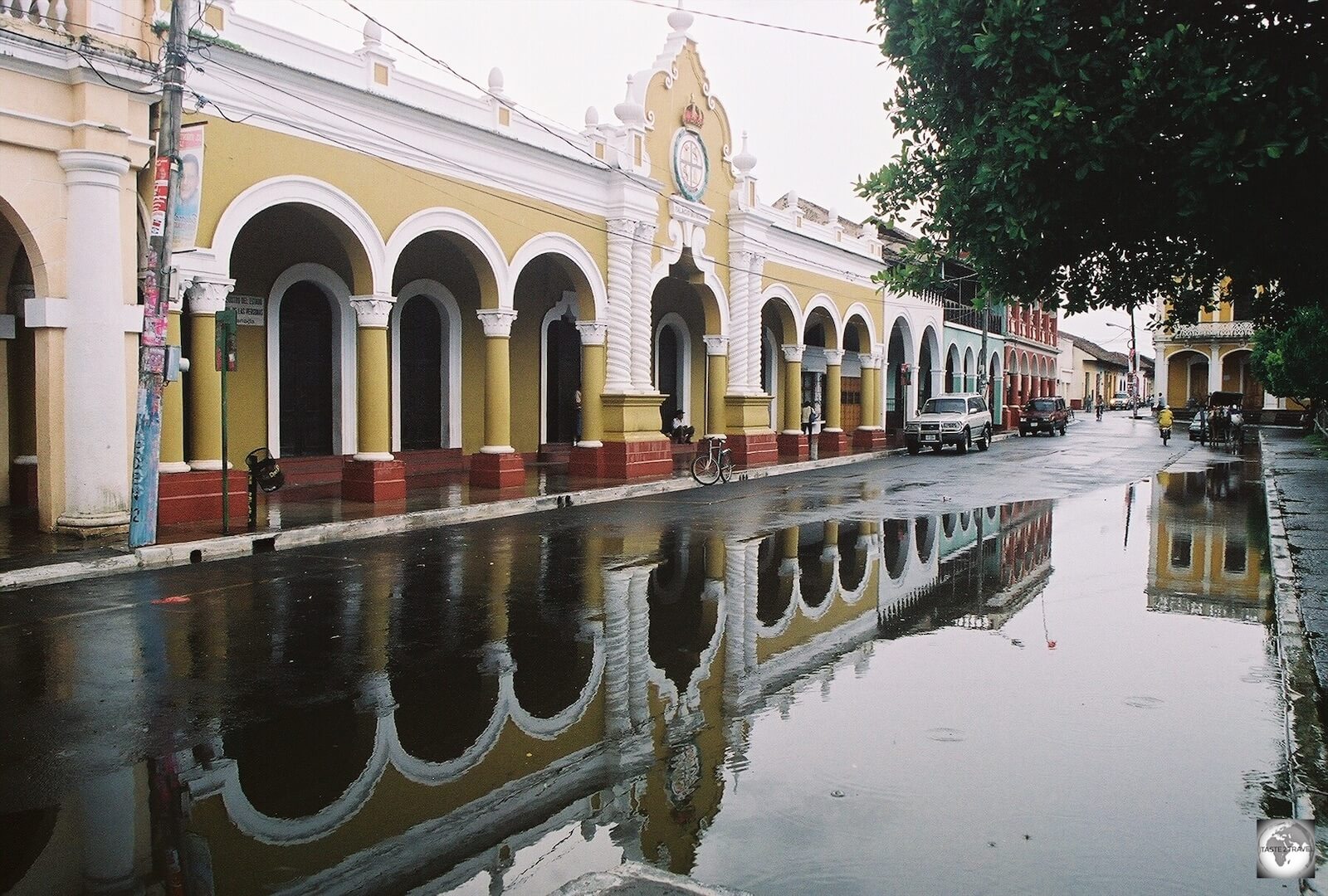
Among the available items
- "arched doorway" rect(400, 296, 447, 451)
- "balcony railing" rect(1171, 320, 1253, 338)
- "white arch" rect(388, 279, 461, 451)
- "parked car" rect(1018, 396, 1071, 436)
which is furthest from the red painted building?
"arched doorway" rect(400, 296, 447, 451)

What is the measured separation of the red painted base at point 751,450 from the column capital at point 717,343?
211 cm

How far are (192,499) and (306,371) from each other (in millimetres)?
5256

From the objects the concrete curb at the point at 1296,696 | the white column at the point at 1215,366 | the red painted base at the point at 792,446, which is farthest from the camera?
the white column at the point at 1215,366

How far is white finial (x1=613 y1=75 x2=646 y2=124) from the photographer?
21188 mm

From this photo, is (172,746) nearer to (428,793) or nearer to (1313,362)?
(428,793)

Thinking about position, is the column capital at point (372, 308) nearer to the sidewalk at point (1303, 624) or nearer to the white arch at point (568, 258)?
the white arch at point (568, 258)

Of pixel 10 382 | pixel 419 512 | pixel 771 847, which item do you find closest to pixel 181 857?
pixel 771 847

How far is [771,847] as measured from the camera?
12.6 ft

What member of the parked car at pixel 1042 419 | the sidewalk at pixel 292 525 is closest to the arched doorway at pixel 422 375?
the sidewalk at pixel 292 525

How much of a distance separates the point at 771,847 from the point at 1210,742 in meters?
2.60

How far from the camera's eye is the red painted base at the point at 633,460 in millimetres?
20516

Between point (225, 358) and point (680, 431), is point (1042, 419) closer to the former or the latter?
point (680, 431)

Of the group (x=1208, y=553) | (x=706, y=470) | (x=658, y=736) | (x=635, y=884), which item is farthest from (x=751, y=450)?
(x=635, y=884)

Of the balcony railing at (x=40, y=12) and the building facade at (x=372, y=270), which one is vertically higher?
the balcony railing at (x=40, y=12)
